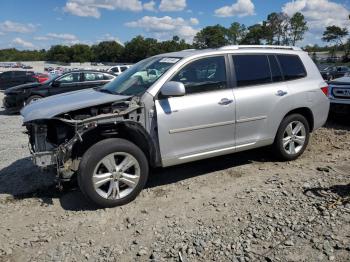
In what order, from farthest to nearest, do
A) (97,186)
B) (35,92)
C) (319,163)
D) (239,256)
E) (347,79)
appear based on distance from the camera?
(35,92), (347,79), (319,163), (97,186), (239,256)

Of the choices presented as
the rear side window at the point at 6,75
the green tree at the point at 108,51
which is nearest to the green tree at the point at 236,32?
the green tree at the point at 108,51

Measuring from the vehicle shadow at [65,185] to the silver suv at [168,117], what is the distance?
1.63 feet

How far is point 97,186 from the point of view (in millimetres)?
4418

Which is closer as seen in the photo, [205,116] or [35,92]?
[205,116]

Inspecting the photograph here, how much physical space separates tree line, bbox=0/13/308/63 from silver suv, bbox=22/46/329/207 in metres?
79.0

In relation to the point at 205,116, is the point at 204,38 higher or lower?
higher

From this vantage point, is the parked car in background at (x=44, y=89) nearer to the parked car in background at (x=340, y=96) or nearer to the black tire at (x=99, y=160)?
the parked car in background at (x=340, y=96)

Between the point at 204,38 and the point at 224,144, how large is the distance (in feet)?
328

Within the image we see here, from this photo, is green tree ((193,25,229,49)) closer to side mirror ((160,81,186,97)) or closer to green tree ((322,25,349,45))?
green tree ((322,25,349,45))

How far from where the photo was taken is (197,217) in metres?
4.28

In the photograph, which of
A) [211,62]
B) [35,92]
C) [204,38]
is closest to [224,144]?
[211,62]

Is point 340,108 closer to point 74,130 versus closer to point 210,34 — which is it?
point 74,130

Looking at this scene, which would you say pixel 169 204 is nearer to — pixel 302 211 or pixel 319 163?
pixel 302 211

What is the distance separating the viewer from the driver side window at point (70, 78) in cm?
1332
